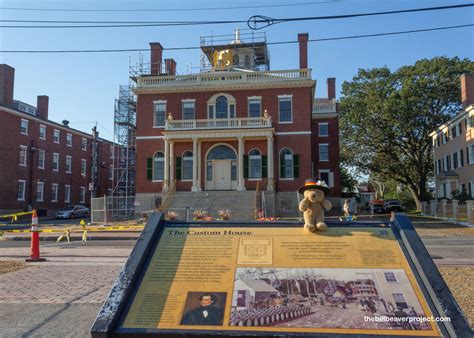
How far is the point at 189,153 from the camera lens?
36.4 m

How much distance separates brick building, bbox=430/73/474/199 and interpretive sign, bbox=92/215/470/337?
37799 millimetres

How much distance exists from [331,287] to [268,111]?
110 ft

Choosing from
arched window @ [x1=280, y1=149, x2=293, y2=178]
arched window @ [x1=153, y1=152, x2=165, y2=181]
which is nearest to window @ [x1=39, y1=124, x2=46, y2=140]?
arched window @ [x1=153, y1=152, x2=165, y2=181]

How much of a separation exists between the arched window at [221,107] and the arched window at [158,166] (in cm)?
594

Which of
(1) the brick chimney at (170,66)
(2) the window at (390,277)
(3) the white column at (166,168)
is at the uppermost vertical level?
(1) the brick chimney at (170,66)

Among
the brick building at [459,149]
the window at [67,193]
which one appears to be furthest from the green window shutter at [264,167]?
the window at [67,193]

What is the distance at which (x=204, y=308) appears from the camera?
12.1 feet

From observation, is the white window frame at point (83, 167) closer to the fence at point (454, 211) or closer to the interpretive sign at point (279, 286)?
the fence at point (454, 211)

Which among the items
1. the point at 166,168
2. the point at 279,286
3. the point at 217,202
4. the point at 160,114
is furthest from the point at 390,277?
the point at 160,114

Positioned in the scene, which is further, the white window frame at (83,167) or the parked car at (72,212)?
the white window frame at (83,167)

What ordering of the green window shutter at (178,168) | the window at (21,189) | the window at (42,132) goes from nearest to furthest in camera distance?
the green window shutter at (178,168), the window at (21,189), the window at (42,132)

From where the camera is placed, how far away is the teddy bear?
4.59 metres

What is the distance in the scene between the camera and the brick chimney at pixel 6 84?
44250 millimetres

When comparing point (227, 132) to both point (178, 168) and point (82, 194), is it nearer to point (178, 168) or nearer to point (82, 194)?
point (178, 168)
